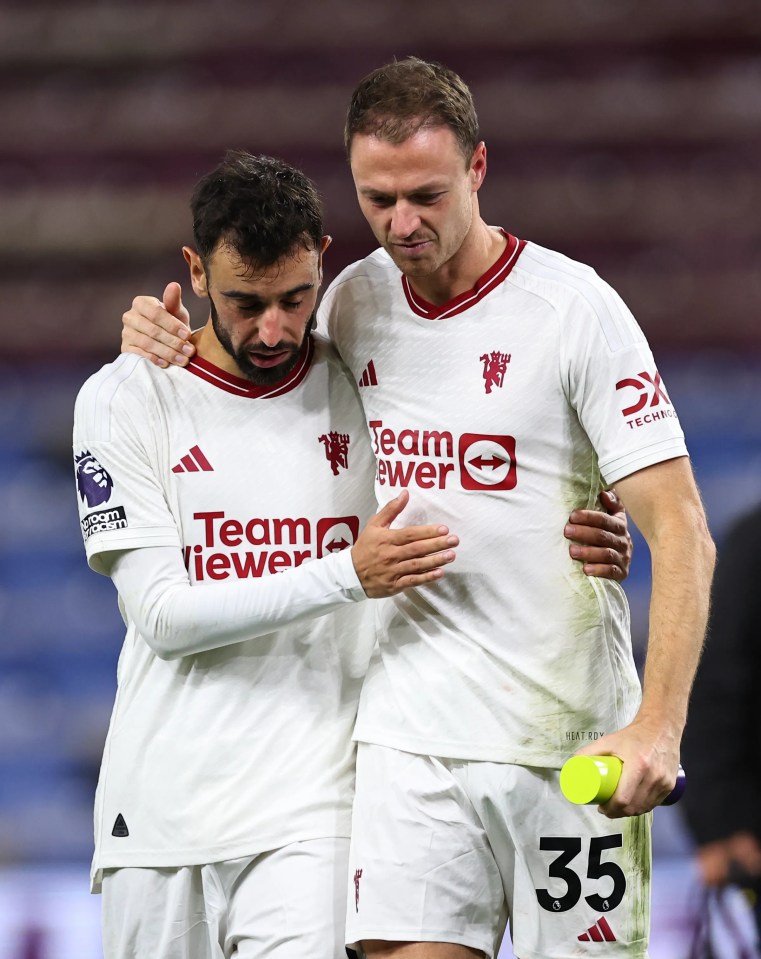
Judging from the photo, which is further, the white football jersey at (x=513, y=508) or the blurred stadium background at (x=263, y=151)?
the blurred stadium background at (x=263, y=151)

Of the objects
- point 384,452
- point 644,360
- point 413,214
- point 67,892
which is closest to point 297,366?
point 384,452

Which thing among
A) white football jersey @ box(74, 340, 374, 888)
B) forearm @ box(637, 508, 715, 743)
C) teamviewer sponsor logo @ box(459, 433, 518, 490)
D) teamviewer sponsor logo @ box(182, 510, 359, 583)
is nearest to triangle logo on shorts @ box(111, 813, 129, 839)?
white football jersey @ box(74, 340, 374, 888)

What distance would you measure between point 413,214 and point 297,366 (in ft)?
1.18

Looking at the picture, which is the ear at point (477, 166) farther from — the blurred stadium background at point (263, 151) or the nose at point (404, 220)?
the blurred stadium background at point (263, 151)

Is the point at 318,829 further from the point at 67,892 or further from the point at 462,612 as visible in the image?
the point at 67,892

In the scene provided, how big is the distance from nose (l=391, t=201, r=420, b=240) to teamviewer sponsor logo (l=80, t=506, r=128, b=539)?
1.86 feet

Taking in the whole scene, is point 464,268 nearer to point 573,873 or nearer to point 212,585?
point 212,585

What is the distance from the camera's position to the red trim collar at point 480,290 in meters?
2.05

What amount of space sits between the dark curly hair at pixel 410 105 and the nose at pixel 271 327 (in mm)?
260

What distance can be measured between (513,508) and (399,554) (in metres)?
0.19

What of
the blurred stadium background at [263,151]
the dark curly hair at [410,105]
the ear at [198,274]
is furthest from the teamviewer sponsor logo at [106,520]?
the blurred stadium background at [263,151]

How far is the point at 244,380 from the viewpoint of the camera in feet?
7.14

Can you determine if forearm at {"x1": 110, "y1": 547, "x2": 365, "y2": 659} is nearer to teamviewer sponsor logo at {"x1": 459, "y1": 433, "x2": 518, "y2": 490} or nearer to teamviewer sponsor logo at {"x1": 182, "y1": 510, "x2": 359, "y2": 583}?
teamviewer sponsor logo at {"x1": 182, "y1": 510, "x2": 359, "y2": 583}

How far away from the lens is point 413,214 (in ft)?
6.40
